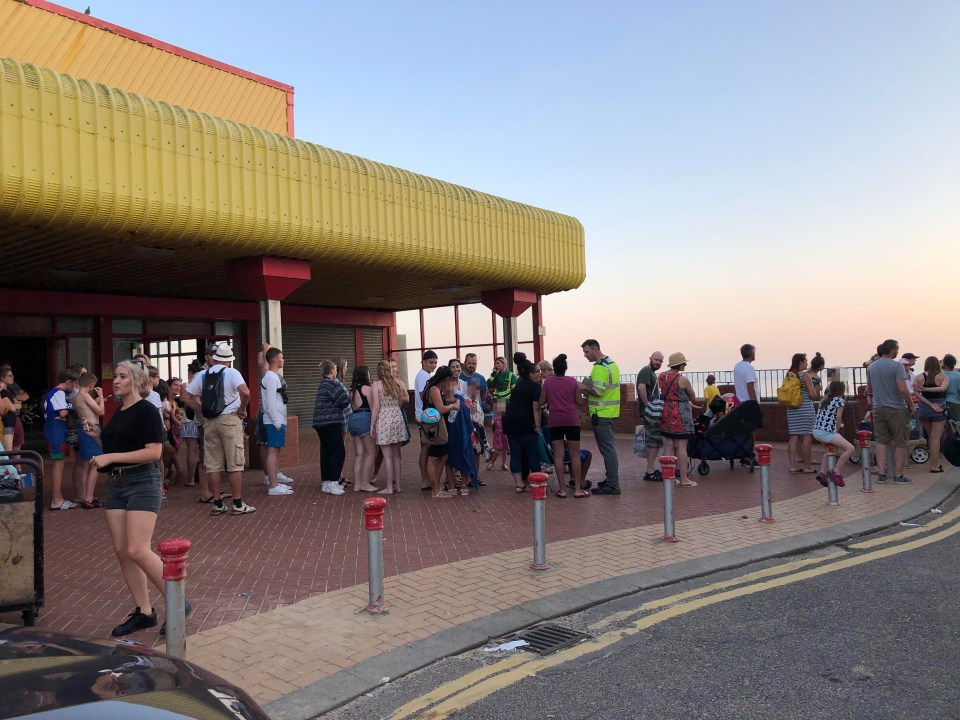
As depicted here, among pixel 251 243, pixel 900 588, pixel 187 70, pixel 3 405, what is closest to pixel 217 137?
pixel 251 243

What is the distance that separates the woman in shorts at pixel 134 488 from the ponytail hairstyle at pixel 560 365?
216 inches

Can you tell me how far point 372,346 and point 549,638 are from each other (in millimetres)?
19421

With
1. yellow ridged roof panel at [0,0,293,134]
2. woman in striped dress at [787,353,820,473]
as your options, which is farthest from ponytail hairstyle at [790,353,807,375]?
yellow ridged roof panel at [0,0,293,134]

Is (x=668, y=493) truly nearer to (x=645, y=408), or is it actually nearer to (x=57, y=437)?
(x=645, y=408)

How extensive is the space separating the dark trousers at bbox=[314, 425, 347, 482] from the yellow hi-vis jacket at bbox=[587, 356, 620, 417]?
3360 millimetres

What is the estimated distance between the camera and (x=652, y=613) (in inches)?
211

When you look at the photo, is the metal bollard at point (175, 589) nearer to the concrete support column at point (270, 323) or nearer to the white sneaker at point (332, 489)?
the white sneaker at point (332, 489)

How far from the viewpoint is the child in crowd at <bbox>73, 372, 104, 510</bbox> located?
8438 mm

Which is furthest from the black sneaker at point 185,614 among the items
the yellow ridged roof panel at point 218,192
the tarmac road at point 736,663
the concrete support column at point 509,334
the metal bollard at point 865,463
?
the concrete support column at point 509,334

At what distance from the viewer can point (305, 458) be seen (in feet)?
49.7

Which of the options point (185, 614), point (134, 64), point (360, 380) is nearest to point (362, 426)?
point (360, 380)

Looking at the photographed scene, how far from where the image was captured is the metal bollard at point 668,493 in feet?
23.0

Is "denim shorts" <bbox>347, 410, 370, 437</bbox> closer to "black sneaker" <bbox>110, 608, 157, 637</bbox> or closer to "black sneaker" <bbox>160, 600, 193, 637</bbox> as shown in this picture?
"black sneaker" <bbox>160, 600, 193, 637</bbox>

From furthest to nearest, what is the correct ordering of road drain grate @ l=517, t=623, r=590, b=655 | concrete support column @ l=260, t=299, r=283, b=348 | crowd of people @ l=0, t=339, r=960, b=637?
1. concrete support column @ l=260, t=299, r=283, b=348
2. crowd of people @ l=0, t=339, r=960, b=637
3. road drain grate @ l=517, t=623, r=590, b=655
